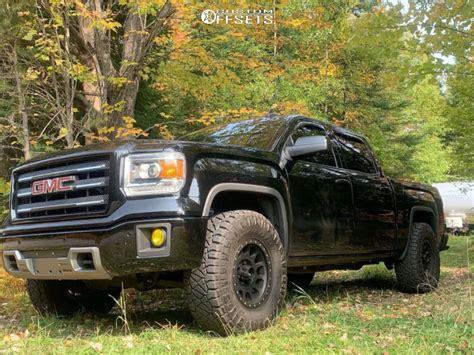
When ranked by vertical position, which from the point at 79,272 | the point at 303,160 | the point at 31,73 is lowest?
the point at 79,272

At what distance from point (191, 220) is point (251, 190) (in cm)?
70

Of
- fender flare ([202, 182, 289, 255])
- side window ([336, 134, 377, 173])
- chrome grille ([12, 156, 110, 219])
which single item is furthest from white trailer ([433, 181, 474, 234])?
chrome grille ([12, 156, 110, 219])

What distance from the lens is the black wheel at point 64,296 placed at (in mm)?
4602

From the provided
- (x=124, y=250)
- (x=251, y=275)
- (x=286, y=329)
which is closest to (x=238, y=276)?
(x=251, y=275)

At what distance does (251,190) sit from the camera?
4004 millimetres

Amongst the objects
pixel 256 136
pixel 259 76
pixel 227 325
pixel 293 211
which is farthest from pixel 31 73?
pixel 259 76

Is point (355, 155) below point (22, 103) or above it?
below

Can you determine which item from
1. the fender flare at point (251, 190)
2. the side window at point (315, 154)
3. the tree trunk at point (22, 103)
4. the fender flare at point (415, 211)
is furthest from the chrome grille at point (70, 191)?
the tree trunk at point (22, 103)

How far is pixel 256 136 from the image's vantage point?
4859 millimetres

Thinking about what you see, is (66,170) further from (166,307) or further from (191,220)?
(166,307)

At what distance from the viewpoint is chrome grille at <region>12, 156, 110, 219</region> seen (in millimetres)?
3570

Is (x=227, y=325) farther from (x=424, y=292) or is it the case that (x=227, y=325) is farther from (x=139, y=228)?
(x=424, y=292)

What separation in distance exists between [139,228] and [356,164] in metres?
3.29

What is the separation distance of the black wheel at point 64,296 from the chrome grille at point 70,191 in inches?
31.2
